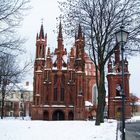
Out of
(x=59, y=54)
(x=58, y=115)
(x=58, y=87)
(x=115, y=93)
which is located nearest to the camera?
(x=58, y=115)

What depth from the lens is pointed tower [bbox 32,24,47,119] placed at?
7812 centimetres

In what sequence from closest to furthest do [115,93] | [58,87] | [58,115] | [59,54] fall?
[58,115] → [58,87] → [59,54] → [115,93]

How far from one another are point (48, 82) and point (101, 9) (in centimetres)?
5196

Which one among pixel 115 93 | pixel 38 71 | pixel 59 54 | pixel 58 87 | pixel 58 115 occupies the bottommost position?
pixel 58 115

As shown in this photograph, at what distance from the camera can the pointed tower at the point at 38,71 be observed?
7812 cm

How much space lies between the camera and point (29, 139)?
1739cm

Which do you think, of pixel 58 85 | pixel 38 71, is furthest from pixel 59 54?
pixel 58 85

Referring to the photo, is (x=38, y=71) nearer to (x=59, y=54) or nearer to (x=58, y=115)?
(x=59, y=54)

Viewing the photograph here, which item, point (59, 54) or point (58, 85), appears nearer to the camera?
point (58, 85)

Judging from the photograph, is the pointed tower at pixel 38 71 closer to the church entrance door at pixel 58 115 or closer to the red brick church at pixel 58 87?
the red brick church at pixel 58 87

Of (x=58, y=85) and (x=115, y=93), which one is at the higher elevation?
(x=58, y=85)

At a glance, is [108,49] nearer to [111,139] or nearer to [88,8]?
[88,8]

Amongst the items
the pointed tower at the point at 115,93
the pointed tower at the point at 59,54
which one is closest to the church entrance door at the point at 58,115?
the pointed tower at the point at 59,54

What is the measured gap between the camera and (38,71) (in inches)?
3155
